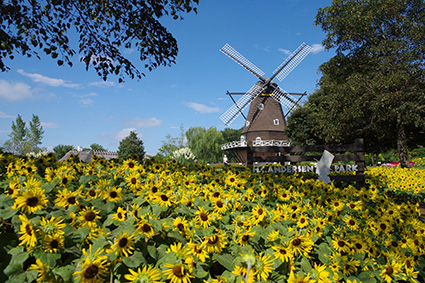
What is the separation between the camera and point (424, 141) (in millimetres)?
22359

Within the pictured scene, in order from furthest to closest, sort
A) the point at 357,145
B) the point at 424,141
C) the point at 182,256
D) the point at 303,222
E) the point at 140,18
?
the point at 424,141 < the point at 357,145 < the point at 140,18 < the point at 303,222 < the point at 182,256

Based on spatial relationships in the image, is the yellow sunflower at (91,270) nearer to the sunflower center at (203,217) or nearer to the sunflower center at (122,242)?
the sunflower center at (122,242)

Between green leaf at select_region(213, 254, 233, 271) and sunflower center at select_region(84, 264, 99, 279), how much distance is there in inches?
23.5

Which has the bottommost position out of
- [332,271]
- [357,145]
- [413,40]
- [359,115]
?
[332,271]

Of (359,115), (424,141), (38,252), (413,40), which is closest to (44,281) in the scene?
(38,252)

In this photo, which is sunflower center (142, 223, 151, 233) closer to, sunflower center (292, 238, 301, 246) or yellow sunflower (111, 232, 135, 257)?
yellow sunflower (111, 232, 135, 257)

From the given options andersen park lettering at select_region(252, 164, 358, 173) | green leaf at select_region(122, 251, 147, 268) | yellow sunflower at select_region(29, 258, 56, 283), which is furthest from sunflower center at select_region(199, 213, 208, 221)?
andersen park lettering at select_region(252, 164, 358, 173)

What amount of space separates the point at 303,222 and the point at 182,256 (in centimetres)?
110

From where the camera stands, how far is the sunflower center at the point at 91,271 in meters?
1.13

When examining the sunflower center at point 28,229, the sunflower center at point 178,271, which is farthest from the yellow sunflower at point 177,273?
the sunflower center at point 28,229

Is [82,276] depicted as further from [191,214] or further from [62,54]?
[62,54]

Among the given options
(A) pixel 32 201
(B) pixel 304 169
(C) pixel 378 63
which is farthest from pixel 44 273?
(C) pixel 378 63

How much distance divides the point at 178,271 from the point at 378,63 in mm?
19663

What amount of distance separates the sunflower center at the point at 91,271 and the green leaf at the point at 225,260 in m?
0.60
